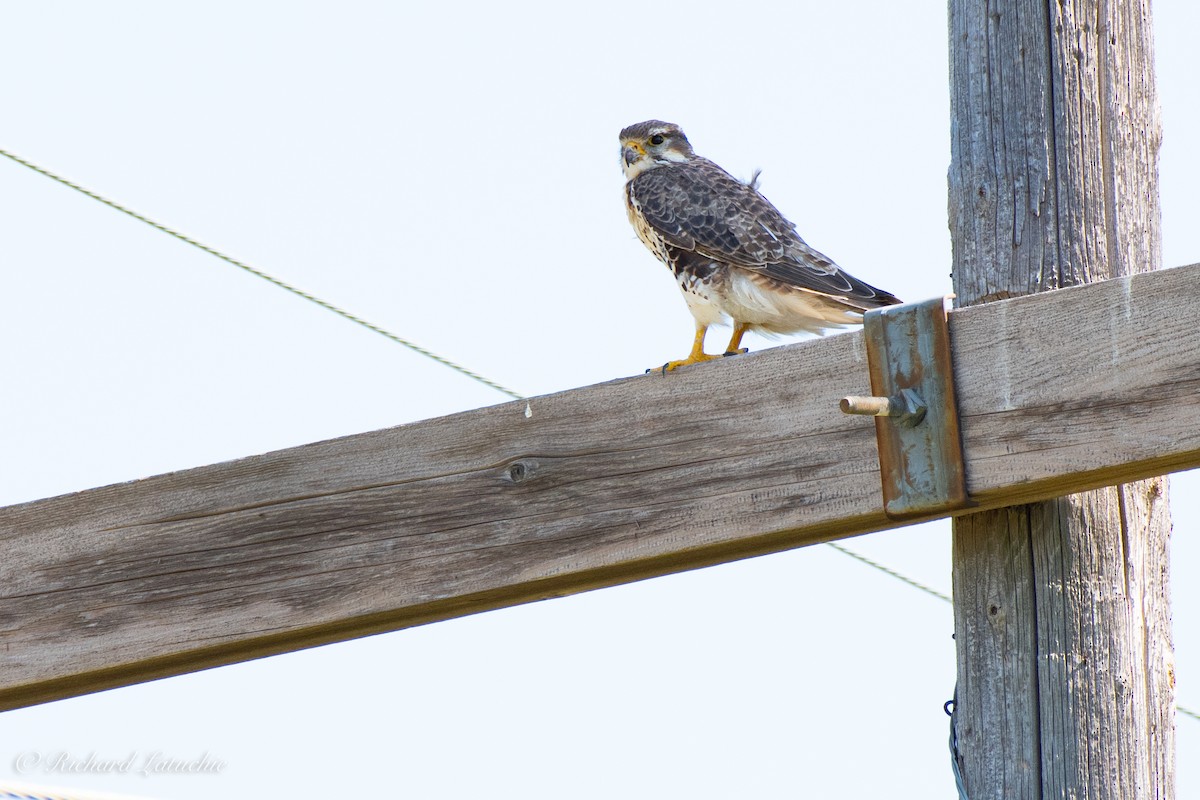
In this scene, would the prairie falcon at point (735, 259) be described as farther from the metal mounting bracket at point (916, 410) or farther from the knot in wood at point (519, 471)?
the metal mounting bracket at point (916, 410)

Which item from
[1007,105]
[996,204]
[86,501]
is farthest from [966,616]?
[86,501]

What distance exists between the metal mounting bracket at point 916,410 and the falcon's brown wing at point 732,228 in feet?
5.12

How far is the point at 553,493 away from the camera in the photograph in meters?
1.98

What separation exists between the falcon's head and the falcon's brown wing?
0.26 m

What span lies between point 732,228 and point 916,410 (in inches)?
85.6

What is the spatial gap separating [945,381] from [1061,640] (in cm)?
37

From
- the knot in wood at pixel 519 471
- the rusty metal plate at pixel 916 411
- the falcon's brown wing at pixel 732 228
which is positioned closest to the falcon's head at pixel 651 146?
the falcon's brown wing at pixel 732 228

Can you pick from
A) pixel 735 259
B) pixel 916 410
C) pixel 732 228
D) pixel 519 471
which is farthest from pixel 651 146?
pixel 916 410

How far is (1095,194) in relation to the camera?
1.89m

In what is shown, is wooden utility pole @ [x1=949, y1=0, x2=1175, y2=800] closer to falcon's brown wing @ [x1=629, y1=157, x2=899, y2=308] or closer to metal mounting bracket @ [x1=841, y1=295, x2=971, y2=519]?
metal mounting bracket @ [x1=841, y1=295, x2=971, y2=519]

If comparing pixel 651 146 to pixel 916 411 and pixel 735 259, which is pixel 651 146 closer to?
pixel 735 259

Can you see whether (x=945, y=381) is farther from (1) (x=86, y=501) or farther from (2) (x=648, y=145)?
(2) (x=648, y=145)

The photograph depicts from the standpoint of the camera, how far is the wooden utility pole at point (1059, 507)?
1711 millimetres

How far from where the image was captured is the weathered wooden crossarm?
163 centimetres
